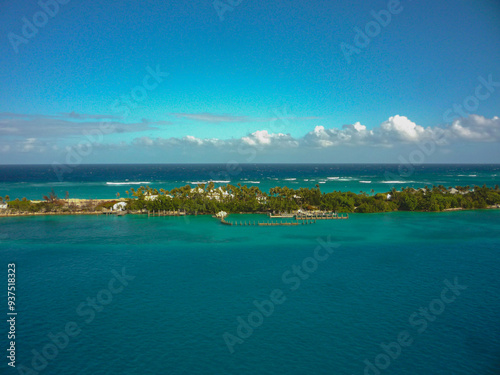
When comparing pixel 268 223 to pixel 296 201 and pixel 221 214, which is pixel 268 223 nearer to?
pixel 221 214

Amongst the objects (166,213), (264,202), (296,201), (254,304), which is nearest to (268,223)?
(264,202)

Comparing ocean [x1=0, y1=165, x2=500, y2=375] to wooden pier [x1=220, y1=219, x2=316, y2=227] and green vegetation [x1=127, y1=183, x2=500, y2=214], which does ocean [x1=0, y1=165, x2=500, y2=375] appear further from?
green vegetation [x1=127, y1=183, x2=500, y2=214]

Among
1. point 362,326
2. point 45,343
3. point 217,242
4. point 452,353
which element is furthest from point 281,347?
point 217,242

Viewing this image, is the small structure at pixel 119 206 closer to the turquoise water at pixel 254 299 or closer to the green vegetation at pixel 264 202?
the green vegetation at pixel 264 202

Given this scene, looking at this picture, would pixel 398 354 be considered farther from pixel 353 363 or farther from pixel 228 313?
pixel 228 313

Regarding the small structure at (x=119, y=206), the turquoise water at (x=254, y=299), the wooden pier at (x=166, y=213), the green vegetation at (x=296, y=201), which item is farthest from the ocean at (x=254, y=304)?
the small structure at (x=119, y=206)

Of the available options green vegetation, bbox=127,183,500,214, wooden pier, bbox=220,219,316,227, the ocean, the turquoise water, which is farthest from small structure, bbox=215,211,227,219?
the ocean
